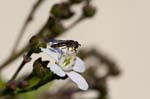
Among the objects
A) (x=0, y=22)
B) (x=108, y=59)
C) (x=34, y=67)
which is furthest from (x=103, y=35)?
(x=34, y=67)

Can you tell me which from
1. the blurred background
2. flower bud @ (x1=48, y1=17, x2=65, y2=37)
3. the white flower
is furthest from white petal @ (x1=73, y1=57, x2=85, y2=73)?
the blurred background

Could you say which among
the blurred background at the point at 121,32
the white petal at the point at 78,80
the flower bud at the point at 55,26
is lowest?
the white petal at the point at 78,80

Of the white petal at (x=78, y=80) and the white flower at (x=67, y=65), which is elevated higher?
the white flower at (x=67, y=65)

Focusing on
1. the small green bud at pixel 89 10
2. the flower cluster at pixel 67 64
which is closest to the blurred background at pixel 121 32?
the small green bud at pixel 89 10

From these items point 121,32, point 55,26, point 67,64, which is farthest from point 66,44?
point 121,32

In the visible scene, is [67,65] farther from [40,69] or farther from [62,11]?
[62,11]

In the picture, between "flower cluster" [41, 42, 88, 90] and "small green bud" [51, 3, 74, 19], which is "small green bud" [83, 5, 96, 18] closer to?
"small green bud" [51, 3, 74, 19]

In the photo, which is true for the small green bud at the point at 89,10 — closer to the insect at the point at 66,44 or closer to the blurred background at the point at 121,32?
the insect at the point at 66,44
